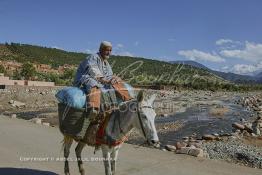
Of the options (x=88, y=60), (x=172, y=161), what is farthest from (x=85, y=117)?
(x=172, y=161)

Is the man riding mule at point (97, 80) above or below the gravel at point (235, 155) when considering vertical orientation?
above

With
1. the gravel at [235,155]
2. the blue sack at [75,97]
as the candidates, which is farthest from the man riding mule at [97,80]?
the gravel at [235,155]

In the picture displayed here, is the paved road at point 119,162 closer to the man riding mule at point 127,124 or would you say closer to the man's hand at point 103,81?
the man riding mule at point 127,124

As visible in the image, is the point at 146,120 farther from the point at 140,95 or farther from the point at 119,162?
the point at 119,162

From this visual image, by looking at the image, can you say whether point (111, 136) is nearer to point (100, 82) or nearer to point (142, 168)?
point (100, 82)

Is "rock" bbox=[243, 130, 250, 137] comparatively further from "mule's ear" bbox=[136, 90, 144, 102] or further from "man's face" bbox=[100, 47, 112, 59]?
"mule's ear" bbox=[136, 90, 144, 102]

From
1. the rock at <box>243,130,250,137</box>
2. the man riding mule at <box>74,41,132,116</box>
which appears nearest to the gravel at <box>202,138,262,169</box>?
the rock at <box>243,130,250,137</box>

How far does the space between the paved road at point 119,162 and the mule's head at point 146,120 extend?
2475mm

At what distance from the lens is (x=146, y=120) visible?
266 inches

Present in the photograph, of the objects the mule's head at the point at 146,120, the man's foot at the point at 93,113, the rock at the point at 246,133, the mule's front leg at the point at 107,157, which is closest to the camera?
the mule's head at the point at 146,120

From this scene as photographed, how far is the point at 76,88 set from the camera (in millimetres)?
7906

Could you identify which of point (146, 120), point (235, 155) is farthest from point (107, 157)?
point (235, 155)

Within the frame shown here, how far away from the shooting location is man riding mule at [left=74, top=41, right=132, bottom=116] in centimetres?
758

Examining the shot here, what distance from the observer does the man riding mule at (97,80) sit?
758 cm
